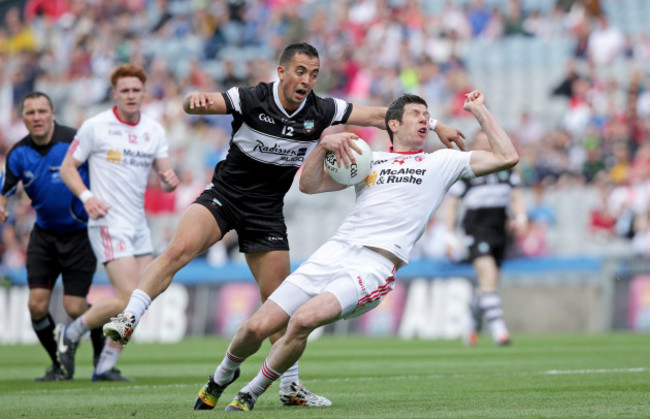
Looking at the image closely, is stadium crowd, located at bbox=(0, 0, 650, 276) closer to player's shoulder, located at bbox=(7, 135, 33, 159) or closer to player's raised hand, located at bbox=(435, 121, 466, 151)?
player's shoulder, located at bbox=(7, 135, 33, 159)

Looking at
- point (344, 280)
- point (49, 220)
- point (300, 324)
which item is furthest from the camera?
point (49, 220)

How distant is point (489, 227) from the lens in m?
15.0

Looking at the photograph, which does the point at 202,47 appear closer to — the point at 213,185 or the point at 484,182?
the point at 484,182

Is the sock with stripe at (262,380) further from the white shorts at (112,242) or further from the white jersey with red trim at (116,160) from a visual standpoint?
the white jersey with red trim at (116,160)

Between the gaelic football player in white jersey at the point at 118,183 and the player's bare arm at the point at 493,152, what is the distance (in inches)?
146

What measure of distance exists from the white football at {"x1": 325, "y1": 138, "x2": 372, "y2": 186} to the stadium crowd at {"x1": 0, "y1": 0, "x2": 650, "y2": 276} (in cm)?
1138

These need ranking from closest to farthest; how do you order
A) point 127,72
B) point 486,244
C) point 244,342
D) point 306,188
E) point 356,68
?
1. point 244,342
2. point 306,188
3. point 127,72
4. point 486,244
5. point 356,68

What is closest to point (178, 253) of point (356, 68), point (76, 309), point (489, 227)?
point (76, 309)

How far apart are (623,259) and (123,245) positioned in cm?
970

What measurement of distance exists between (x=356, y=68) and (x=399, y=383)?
14979 millimetres

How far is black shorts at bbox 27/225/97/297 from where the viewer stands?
11.2 metres

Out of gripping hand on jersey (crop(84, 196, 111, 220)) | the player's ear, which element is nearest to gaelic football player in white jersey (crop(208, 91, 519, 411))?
the player's ear

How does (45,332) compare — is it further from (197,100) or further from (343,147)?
(343,147)

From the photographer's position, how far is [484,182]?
15211 millimetres
